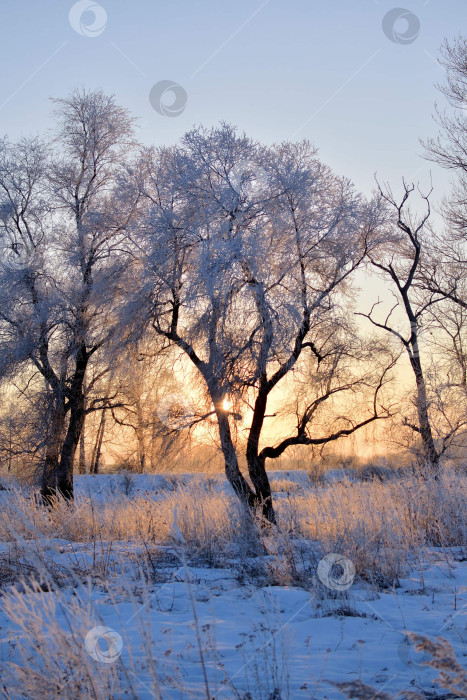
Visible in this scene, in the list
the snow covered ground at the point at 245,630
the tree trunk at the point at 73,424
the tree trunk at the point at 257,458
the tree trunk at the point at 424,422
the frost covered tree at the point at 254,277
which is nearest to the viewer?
the snow covered ground at the point at 245,630

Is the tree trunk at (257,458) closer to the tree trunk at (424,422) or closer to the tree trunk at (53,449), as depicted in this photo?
the tree trunk at (424,422)

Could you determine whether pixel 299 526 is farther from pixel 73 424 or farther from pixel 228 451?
pixel 73 424

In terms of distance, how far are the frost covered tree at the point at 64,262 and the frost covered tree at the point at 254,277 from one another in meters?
1.73

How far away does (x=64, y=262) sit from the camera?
45.4 ft

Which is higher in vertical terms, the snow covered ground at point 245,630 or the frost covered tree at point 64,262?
the frost covered tree at point 64,262

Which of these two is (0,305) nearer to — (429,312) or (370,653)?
(429,312)

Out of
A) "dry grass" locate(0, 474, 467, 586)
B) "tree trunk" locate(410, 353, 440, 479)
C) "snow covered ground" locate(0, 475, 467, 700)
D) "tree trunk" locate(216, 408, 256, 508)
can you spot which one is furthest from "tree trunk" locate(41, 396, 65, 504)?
"tree trunk" locate(410, 353, 440, 479)

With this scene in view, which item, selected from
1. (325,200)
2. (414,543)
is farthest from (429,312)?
(414,543)

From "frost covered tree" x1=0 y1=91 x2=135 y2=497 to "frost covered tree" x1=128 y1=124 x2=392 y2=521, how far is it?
1727 mm

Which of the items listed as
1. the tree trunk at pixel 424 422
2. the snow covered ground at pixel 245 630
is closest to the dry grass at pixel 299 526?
the snow covered ground at pixel 245 630

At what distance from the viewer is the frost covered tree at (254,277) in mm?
8898

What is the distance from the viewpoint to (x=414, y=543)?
6.15 m

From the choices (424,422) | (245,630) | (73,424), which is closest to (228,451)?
(424,422)

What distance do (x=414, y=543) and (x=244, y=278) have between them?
15.5 ft
